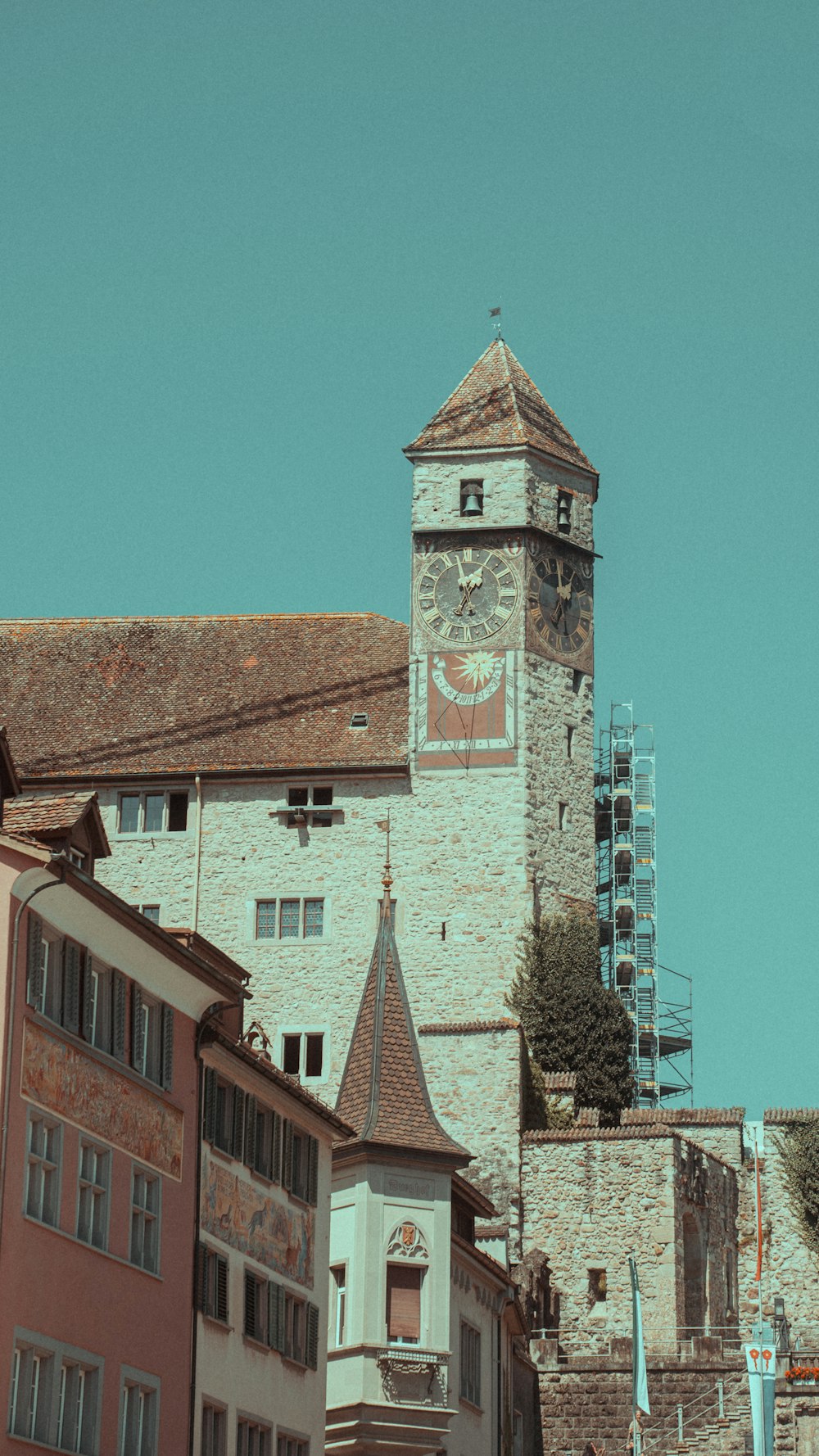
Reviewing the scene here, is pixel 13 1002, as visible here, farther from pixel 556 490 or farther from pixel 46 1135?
pixel 556 490

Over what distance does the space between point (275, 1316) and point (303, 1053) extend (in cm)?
2826

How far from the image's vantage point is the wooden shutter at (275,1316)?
34406 millimetres

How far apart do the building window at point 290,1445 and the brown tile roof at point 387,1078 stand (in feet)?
18.7

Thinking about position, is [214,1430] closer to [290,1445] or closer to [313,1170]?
[290,1445]

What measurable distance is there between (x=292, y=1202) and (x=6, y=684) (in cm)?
3522

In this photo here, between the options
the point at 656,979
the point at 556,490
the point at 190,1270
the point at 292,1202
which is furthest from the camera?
the point at 656,979

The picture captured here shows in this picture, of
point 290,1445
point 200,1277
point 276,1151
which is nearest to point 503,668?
point 276,1151

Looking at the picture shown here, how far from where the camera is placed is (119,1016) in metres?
29.5

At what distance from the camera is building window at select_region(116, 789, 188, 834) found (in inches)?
2571

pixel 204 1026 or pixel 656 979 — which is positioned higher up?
pixel 656 979

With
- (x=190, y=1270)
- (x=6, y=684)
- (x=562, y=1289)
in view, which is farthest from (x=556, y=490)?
(x=190, y=1270)

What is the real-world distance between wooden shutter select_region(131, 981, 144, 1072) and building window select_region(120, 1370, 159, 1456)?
11.3ft

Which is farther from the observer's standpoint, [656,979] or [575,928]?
[656,979]

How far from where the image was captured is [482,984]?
63.0m
